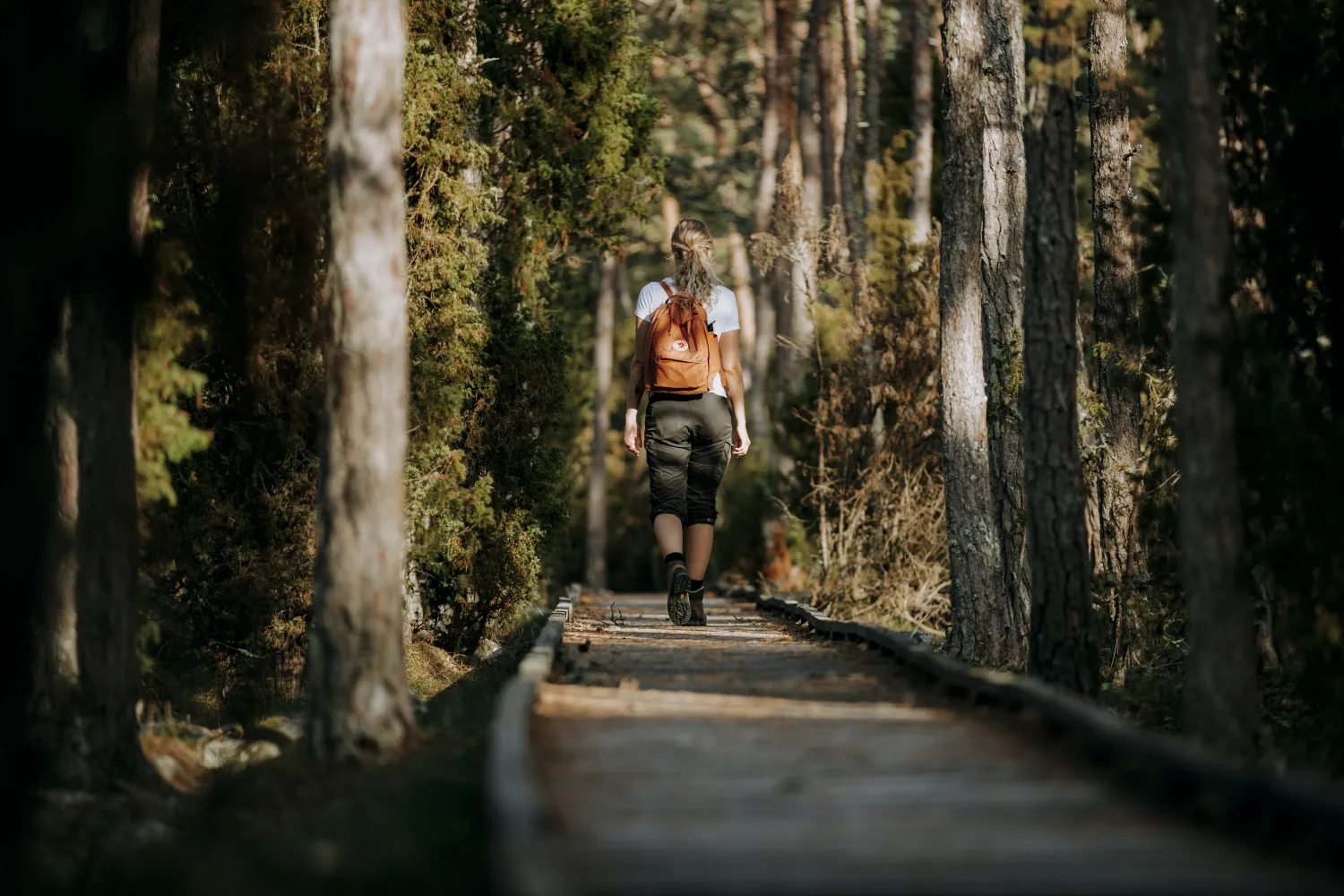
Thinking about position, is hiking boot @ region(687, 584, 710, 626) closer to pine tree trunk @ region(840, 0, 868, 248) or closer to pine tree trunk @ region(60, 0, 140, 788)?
pine tree trunk @ region(60, 0, 140, 788)

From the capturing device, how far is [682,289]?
38.2ft

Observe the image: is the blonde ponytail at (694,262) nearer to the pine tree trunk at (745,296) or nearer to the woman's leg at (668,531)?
the woman's leg at (668,531)

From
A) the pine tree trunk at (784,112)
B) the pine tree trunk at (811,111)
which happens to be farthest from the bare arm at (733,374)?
the pine tree trunk at (811,111)

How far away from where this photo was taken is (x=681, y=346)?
1155 cm

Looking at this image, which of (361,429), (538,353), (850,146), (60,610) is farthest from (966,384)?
(850,146)

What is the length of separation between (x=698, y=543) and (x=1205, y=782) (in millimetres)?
6701

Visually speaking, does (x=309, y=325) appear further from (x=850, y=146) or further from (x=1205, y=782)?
(x=850, y=146)

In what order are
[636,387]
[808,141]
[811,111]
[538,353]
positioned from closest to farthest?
[636,387] < [538,353] < [808,141] < [811,111]

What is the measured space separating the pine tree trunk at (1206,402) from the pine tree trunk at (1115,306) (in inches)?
221

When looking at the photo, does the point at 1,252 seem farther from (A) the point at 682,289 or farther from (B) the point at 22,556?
(A) the point at 682,289

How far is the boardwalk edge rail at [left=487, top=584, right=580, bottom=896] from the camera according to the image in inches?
160

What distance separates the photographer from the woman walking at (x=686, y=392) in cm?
1158

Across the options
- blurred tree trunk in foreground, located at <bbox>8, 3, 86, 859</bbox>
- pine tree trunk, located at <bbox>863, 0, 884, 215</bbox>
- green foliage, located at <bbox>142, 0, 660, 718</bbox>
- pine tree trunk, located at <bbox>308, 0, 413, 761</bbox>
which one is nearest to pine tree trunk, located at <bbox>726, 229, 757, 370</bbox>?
pine tree trunk, located at <bbox>863, 0, 884, 215</bbox>

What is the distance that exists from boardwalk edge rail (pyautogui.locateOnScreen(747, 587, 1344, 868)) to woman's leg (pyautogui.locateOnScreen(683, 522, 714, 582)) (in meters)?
4.41
